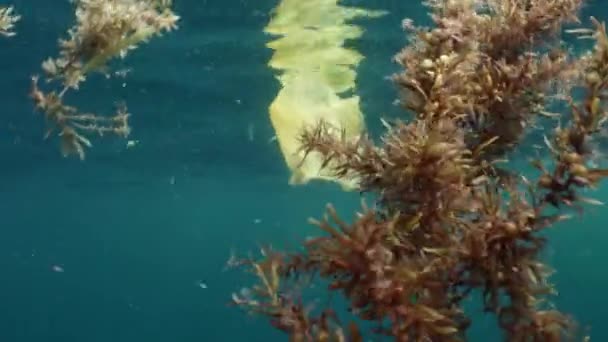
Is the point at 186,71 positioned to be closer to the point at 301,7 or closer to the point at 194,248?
the point at 301,7

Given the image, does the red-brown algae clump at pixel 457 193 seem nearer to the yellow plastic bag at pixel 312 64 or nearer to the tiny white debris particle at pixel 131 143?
the yellow plastic bag at pixel 312 64

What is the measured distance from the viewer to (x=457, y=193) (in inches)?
133

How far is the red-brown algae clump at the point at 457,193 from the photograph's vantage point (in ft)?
10.6

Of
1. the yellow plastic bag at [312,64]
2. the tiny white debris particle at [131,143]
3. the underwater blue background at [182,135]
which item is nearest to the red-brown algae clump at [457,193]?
the underwater blue background at [182,135]

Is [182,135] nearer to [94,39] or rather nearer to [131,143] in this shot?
[131,143]

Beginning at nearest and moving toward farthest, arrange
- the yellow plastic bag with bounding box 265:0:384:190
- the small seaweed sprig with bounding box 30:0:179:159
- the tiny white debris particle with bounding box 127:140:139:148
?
the small seaweed sprig with bounding box 30:0:179:159
the yellow plastic bag with bounding box 265:0:384:190
the tiny white debris particle with bounding box 127:140:139:148

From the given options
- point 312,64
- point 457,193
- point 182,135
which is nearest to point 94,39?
point 457,193

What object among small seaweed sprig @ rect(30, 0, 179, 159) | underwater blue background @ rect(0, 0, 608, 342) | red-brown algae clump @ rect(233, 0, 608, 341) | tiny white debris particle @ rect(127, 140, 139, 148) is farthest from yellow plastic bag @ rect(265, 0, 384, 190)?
tiny white debris particle @ rect(127, 140, 139, 148)

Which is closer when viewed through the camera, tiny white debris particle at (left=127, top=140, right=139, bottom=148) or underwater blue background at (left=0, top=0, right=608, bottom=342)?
underwater blue background at (left=0, top=0, right=608, bottom=342)

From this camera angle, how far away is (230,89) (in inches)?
896

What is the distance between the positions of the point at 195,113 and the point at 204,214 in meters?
39.6

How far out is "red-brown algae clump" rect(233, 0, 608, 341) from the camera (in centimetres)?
324

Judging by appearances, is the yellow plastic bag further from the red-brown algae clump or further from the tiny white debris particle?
the tiny white debris particle

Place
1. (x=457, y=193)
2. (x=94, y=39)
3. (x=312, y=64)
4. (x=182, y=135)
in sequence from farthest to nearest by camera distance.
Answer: (x=182, y=135) → (x=312, y=64) → (x=94, y=39) → (x=457, y=193)
